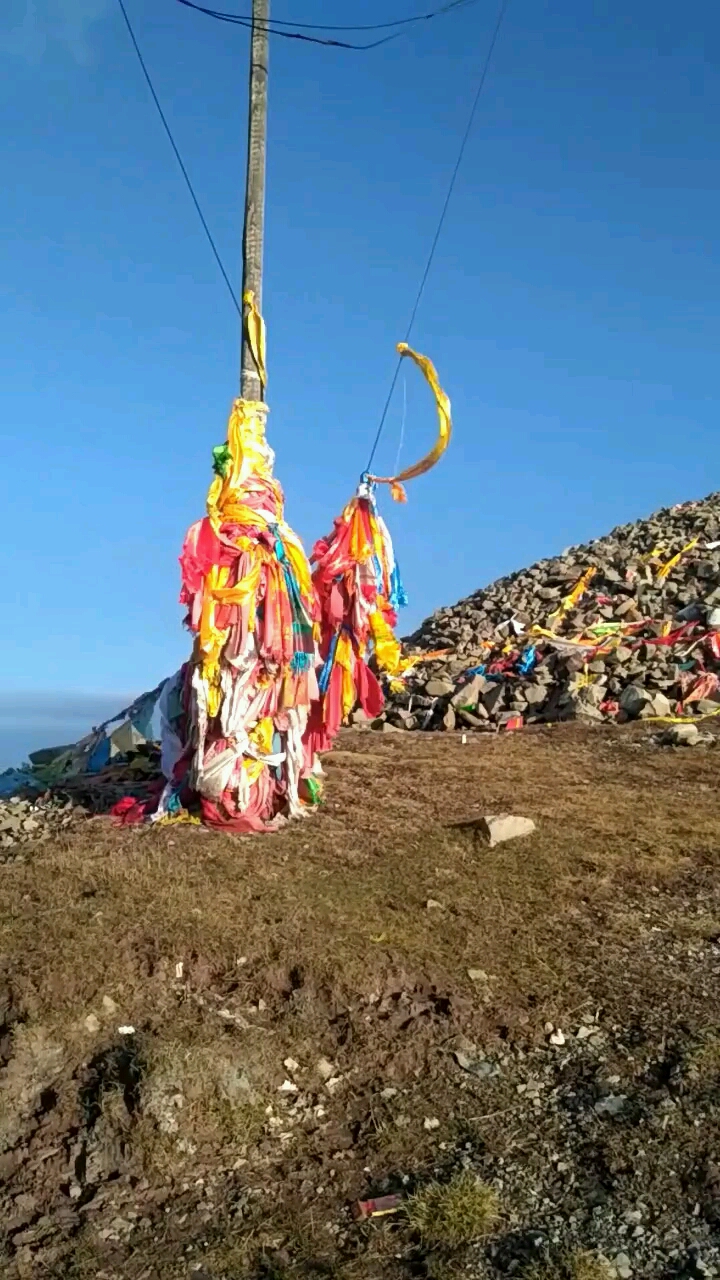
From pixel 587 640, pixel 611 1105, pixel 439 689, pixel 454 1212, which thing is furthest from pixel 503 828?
pixel 587 640

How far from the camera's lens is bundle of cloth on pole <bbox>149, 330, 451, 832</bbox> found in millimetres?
7188

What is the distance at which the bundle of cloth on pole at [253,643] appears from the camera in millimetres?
7188

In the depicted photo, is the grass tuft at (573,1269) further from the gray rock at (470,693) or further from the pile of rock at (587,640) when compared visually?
the gray rock at (470,693)

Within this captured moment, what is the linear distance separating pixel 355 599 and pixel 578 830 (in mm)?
2366

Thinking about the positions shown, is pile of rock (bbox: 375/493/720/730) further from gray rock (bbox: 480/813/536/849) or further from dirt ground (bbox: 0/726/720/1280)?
dirt ground (bbox: 0/726/720/1280)

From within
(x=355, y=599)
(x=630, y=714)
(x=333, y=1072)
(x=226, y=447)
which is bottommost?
(x=333, y=1072)

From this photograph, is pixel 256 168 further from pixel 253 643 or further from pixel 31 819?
pixel 31 819

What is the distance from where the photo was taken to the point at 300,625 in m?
7.52

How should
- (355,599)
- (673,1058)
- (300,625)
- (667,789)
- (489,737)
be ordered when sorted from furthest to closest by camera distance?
(489,737) < (667,789) < (355,599) < (300,625) < (673,1058)

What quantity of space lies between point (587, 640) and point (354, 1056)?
10.9 meters

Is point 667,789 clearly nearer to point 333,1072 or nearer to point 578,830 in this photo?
point 578,830

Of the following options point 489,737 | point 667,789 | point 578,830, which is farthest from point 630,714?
point 578,830

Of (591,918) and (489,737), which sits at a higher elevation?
(489,737)

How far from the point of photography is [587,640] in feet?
49.0
